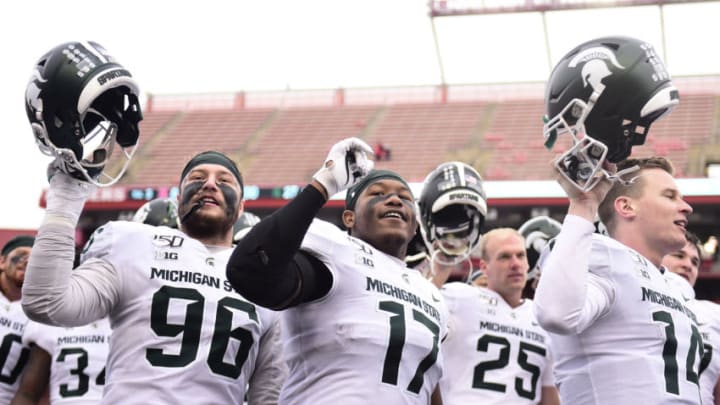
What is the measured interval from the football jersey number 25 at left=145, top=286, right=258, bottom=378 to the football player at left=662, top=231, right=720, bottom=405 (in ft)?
5.92

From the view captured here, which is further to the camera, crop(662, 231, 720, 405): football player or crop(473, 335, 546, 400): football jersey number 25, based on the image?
crop(473, 335, 546, 400): football jersey number 25

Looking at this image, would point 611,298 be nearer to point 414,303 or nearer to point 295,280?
point 414,303

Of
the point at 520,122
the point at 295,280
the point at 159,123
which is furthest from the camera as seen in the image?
the point at 159,123

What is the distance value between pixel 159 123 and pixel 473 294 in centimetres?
2270

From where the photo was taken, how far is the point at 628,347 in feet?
11.7

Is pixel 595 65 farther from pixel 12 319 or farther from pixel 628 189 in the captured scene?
pixel 12 319

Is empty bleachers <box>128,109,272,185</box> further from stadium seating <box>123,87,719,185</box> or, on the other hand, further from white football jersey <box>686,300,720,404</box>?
white football jersey <box>686,300,720,404</box>

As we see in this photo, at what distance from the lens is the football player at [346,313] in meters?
3.12

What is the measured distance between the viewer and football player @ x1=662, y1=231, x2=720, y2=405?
4.54m

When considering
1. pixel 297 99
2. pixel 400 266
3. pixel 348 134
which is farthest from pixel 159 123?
pixel 400 266

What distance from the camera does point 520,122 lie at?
24328mm

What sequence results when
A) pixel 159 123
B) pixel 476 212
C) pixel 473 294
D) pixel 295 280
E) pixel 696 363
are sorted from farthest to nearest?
pixel 159 123, pixel 473 294, pixel 476 212, pixel 696 363, pixel 295 280

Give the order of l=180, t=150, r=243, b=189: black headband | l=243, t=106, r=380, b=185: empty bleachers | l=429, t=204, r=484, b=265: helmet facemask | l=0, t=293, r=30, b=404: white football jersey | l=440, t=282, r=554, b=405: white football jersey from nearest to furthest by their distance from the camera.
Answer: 1. l=180, t=150, r=243, b=189: black headband
2. l=429, t=204, r=484, b=265: helmet facemask
3. l=440, t=282, r=554, b=405: white football jersey
4. l=0, t=293, r=30, b=404: white football jersey
5. l=243, t=106, r=380, b=185: empty bleachers

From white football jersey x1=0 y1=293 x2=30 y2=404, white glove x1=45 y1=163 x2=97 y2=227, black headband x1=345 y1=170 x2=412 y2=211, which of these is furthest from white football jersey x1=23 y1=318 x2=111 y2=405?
white glove x1=45 y1=163 x2=97 y2=227
